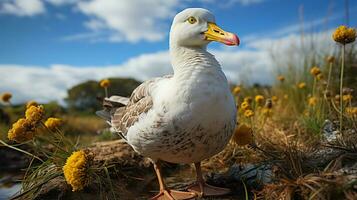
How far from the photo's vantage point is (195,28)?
277cm

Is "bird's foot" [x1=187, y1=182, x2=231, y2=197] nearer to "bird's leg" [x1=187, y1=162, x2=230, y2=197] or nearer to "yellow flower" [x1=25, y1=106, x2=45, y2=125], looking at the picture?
"bird's leg" [x1=187, y1=162, x2=230, y2=197]

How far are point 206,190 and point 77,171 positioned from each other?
46.3 inches

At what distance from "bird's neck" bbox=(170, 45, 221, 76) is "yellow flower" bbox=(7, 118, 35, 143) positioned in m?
1.41

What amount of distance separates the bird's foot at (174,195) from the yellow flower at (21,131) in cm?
124

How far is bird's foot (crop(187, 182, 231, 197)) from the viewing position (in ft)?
9.83

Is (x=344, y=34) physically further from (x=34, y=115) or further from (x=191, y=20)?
(x=34, y=115)

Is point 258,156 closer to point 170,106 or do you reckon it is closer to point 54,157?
point 170,106

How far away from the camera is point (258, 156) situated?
149 inches

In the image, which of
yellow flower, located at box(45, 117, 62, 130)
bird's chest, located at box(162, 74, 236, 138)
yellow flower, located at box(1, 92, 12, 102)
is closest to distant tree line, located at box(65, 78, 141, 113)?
yellow flower, located at box(1, 92, 12, 102)

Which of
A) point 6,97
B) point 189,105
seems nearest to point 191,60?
point 189,105

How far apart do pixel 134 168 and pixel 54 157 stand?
111 centimetres

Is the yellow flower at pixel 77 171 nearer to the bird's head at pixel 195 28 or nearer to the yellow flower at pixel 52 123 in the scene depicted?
the yellow flower at pixel 52 123

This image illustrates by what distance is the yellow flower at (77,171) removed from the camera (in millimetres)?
2506

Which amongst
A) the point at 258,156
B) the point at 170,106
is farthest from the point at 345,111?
the point at 170,106
